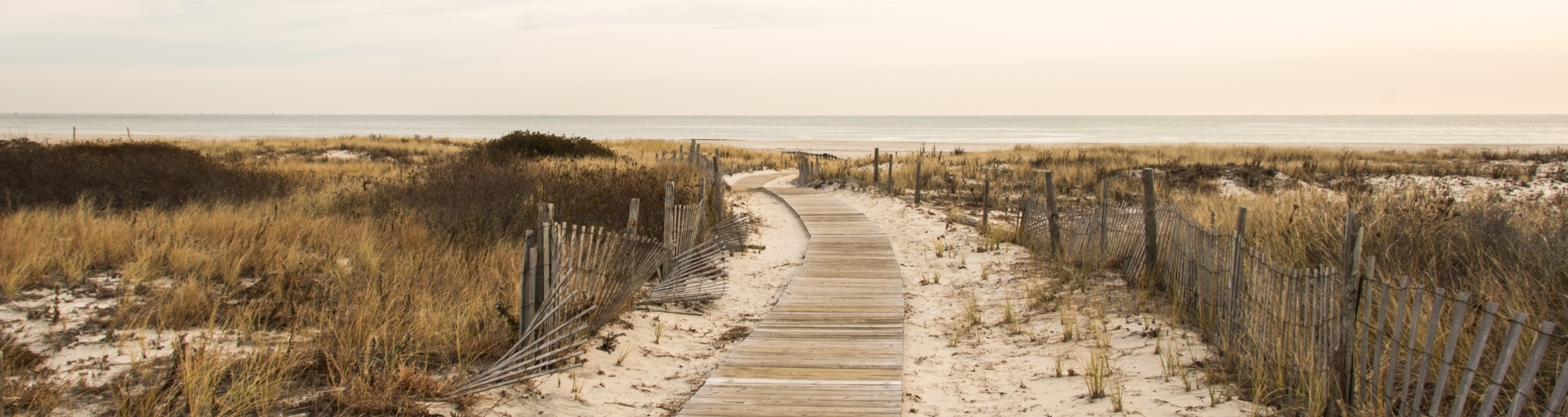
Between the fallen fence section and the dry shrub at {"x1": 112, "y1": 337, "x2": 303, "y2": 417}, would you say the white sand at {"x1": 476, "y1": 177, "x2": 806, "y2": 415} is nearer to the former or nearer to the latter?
the fallen fence section

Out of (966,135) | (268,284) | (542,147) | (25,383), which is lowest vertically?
(25,383)

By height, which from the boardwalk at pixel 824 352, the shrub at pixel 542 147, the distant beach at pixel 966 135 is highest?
the distant beach at pixel 966 135

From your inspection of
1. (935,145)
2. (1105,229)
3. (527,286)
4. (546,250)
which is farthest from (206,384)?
(935,145)

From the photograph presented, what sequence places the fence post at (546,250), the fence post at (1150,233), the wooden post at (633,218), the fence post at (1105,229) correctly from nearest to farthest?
1. the fence post at (546,250)
2. the wooden post at (633,218)
3. the fence post at (1150,233)
4. the fence post at (1105,229)

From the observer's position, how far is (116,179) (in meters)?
11.7

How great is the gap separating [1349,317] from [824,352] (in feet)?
10.8

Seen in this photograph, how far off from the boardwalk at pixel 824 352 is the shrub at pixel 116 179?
28.2 ft

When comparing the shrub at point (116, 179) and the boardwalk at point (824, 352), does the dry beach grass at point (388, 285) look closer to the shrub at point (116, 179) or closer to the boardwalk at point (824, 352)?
the shrub at point (116, 179)

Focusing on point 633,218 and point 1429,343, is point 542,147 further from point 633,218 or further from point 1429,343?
point 1429,343

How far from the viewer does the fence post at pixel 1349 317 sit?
4.28m

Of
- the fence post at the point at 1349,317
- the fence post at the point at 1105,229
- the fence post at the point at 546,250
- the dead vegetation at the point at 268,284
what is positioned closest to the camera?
the fence post at the point at 1349,317

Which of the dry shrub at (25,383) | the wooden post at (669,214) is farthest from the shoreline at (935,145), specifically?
the dry shrub at (25,383)

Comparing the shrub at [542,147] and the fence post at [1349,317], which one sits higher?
the shrub at [542,147]

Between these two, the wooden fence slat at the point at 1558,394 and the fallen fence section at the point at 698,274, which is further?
the fallen fence section at the point at 698,274
